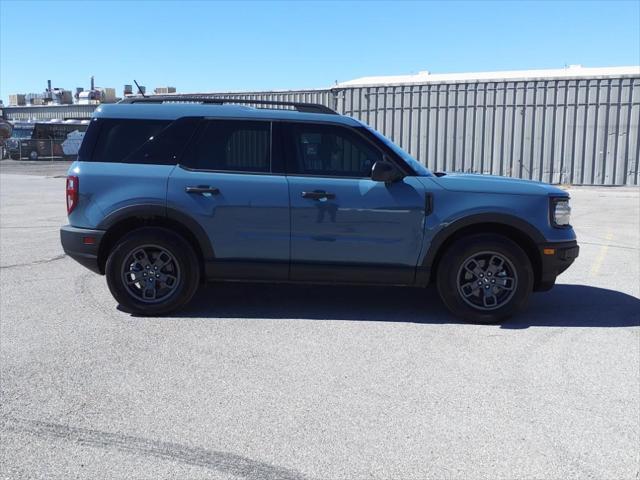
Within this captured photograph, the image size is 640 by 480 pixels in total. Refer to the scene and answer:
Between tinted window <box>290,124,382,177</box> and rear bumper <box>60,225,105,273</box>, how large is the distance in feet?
6.27

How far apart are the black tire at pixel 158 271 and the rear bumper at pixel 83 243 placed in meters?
0.18

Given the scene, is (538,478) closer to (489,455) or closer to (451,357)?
(489,455)

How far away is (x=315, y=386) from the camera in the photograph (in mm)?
4285

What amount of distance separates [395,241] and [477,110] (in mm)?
16670

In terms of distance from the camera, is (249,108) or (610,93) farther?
(610,93)

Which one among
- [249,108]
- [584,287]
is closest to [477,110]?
[584,287]

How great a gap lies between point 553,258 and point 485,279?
627 millimetres

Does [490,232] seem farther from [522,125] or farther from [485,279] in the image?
[522,125]

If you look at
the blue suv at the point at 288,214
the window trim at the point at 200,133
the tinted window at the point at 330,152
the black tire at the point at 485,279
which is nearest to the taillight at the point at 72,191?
the blue suv at the point at 288,214

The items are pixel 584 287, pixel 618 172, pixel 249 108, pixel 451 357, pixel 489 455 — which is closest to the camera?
pixel 489 455

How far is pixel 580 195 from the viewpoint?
18.3 meters

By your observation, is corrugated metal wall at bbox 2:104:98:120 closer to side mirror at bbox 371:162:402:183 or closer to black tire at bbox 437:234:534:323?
side mirror at bbox 371:162:402:183

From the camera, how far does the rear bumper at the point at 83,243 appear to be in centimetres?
586

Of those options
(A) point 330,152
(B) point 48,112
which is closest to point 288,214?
(A) point 330,152
